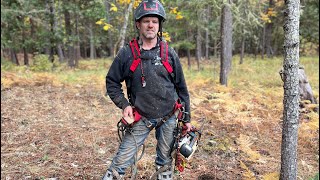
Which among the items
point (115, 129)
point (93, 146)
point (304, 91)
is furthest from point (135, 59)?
point (304, 91)

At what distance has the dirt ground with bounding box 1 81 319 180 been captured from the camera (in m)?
4.98

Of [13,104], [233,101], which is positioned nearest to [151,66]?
[233,101]

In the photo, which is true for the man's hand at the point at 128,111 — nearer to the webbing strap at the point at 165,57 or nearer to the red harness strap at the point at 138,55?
the red harness strap at the point at 138,55

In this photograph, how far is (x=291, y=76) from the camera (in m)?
3.58

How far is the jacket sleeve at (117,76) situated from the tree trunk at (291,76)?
1.81m

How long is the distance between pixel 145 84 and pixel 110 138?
3.33 meters

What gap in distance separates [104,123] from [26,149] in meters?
2.17

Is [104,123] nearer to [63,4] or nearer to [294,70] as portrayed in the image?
[294,70]

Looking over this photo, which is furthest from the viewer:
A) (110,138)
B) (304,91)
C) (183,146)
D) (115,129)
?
(304,91)

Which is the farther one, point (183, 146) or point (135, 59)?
point (183, 146)

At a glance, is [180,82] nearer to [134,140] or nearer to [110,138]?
[134,140]

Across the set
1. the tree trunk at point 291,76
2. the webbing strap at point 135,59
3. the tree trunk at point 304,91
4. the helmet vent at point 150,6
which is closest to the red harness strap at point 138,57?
the webbing strap at point 135,59

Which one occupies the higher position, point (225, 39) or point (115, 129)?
point (225, 39)

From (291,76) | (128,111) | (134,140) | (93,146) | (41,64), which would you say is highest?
(291,76)
